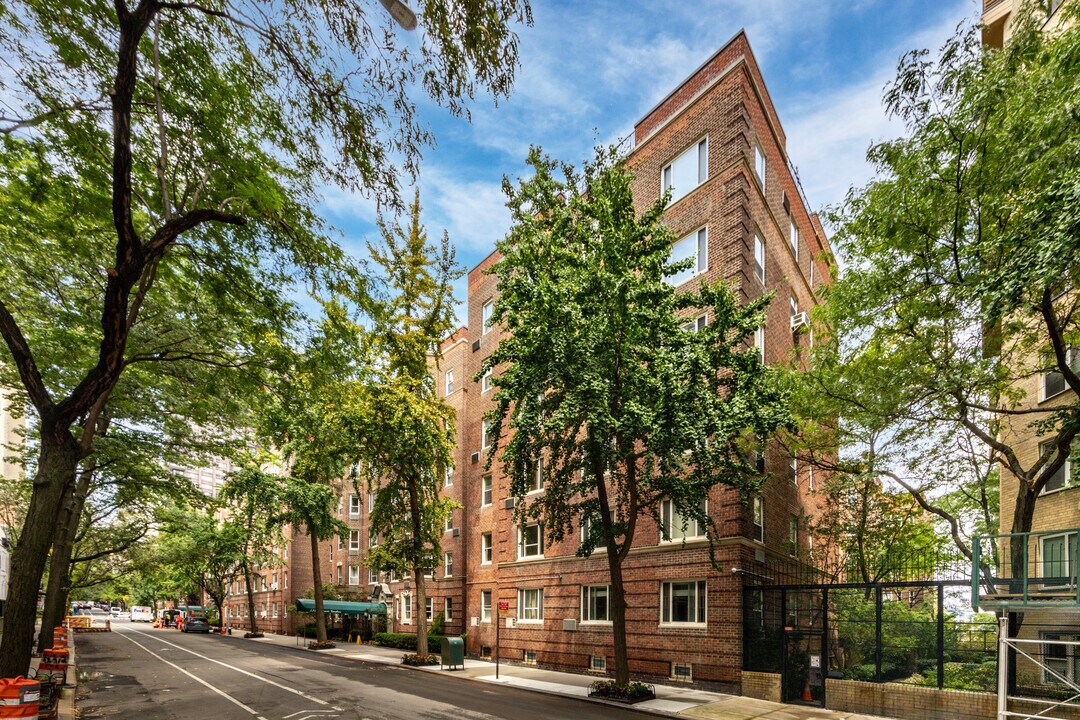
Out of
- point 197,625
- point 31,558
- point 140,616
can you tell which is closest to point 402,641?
point 31,558

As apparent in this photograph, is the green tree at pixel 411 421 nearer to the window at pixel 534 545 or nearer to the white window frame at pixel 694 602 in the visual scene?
the window at pixel 534 545

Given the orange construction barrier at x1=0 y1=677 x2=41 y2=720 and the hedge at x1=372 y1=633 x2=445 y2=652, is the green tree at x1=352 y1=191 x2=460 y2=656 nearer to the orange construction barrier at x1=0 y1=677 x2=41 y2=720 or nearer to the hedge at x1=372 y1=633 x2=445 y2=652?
the hedge at x1=372 y1=633 x2=445 y2=652

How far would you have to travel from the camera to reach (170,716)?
47.9 ft

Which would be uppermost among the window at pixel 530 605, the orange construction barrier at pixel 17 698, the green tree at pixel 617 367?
the green tree at pixel 617 367

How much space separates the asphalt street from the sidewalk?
783 millimetres

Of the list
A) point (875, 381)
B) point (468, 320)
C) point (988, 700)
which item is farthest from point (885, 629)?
point (468, 320)

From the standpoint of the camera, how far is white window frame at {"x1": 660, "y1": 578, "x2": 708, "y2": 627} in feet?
63.3

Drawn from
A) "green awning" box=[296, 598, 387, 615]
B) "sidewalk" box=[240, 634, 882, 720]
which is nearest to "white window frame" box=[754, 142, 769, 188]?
"sidewalk" box=[240, 634, 882, 720]

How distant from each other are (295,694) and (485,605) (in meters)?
14.7

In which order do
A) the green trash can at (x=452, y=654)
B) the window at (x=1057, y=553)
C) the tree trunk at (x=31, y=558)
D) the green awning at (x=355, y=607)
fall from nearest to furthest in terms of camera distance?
the tree trunk at (x=31, y=558)
the window at (x=1057, y=553)
the green trash can at (x=452, y=654)
the green awning at (x=355, y=607)

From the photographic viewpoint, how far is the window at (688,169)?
23016 millimetres

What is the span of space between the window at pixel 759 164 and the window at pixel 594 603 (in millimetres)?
16949

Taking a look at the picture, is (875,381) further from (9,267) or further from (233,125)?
(9,267)

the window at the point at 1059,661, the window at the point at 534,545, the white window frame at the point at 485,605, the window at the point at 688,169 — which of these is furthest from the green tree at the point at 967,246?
the white window frame at the point at 485,605
